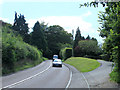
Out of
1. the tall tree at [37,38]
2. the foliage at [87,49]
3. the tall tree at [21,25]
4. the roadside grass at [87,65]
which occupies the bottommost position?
the roadside grass at [87,65]

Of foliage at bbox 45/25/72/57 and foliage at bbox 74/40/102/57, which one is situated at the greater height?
foliage at bbox 45/25/72/57

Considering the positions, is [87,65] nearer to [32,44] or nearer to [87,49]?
[87,49]

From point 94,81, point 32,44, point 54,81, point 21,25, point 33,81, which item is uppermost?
point 21,25

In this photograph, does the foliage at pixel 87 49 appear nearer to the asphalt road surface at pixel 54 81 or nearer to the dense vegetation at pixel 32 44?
the dense vegetation at pixel 32 44

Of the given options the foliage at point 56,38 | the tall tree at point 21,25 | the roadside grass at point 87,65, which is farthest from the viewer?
the foliage at point 56,38

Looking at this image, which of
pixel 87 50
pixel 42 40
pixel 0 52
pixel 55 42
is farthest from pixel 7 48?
pixel 55 42

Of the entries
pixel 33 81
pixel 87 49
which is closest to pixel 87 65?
pixel 33 81

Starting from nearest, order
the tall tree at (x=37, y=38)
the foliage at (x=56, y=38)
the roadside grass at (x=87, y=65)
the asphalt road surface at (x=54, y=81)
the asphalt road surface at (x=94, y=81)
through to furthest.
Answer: the asphalt road surface at (x=54, y=81) → the asphalt road surface at (x=94, y=81) → the roadside grass at (x=87, y=65) → the tall tree at (x=37, y=38) → the foliage at (x=56, y=38)

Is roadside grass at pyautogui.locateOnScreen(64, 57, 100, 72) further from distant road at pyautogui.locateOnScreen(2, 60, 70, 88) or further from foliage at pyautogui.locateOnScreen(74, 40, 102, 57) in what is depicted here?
foliage at pyautogui.locateOnScreen(74, 40, 102, 57)

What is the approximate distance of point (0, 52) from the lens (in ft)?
56.5

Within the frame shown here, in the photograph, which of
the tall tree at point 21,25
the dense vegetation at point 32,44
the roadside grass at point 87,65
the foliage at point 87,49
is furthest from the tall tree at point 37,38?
the roadside grass at point 87,65

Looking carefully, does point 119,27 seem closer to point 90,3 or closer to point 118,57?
point 118,57

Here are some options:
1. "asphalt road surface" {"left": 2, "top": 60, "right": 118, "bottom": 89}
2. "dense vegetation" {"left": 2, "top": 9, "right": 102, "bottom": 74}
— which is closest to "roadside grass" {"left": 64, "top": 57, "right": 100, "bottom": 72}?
"asphalt road surface" {"left": 2, "top": 60, "right": 118, "bottom": 89}

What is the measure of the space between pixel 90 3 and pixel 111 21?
399cm
